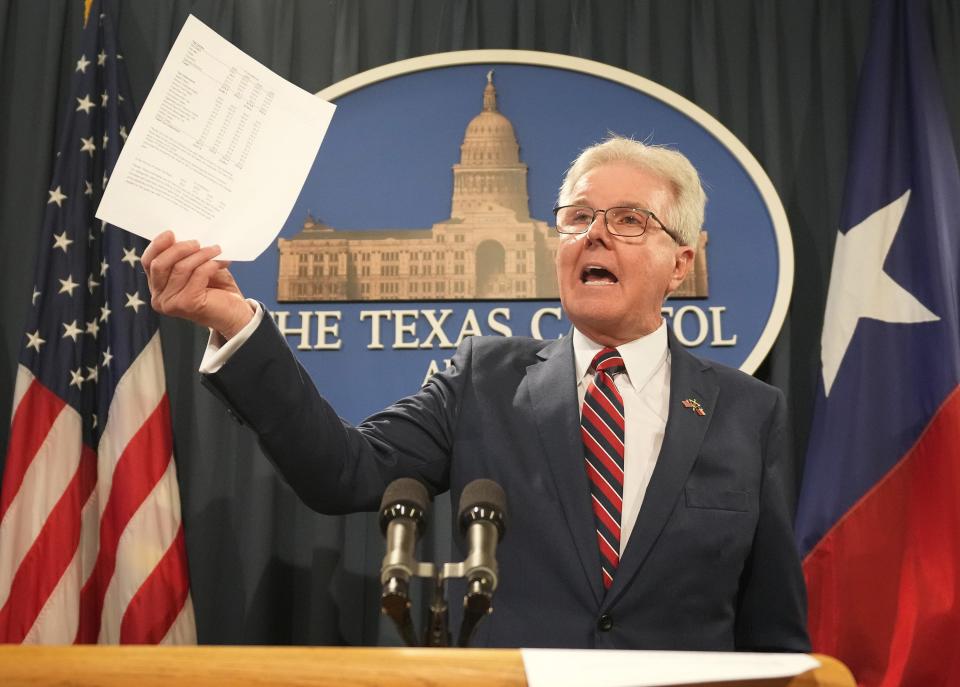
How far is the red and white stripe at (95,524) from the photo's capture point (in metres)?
2.35

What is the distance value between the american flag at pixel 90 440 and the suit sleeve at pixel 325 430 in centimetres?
91

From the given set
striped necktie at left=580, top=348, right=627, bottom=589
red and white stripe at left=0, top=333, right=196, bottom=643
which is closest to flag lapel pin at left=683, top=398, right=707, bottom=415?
striped necktie at left=580, top=348, right=627, bottom=589

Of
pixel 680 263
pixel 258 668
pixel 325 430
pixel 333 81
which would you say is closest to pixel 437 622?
pixel 258 668

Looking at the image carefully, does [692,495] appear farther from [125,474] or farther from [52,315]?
[52,315]

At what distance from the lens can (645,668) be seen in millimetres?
875

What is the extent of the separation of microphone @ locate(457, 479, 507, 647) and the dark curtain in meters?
1.47

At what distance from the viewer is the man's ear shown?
198cm

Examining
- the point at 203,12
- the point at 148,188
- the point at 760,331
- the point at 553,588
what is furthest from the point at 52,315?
the point at 760,331

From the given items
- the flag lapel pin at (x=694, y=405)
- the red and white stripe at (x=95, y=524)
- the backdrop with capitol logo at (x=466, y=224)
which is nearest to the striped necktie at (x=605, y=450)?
the flag lapel pin at (x=694, y=405)

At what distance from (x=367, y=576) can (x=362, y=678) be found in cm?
176

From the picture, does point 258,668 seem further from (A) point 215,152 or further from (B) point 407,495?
(A) point 215,152

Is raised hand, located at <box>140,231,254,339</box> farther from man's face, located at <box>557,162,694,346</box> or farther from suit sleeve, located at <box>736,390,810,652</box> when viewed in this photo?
suit sleeve, located at <box>736,390,810,652</box>

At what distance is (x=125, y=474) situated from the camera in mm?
2424

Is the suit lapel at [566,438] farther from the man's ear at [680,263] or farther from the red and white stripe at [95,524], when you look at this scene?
the red and white stripe at [95,524]
